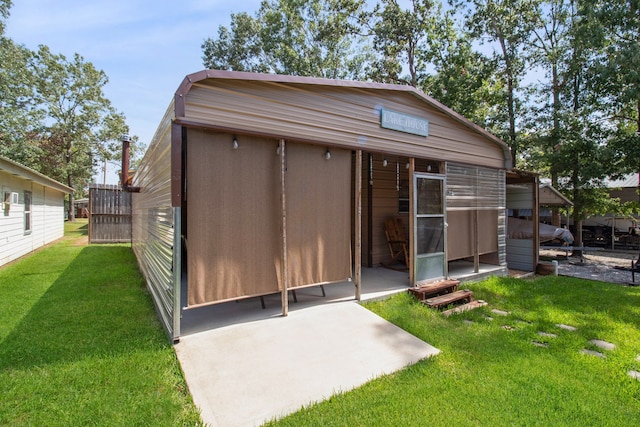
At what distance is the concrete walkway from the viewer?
2320 mm

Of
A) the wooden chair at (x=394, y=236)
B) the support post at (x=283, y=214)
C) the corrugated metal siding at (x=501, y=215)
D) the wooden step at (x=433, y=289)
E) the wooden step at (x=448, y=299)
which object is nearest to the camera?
the support post at (x=283, y=214)

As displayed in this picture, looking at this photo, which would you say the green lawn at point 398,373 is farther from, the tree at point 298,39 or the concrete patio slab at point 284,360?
the tree at point 298,39

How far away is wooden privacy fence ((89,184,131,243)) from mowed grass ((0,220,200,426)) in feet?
23.7

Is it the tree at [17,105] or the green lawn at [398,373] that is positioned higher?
the tree at [17,105]

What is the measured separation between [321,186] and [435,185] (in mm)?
2364

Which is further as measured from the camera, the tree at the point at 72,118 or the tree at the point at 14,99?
the tree at the point at 72,118

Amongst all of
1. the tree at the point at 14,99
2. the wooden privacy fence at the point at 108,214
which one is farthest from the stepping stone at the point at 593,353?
the tree at the point at 14,99

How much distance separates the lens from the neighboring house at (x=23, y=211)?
7.12 metres

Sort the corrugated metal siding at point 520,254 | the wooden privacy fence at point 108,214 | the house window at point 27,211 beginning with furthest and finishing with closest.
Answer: the wooden privacy fence at point 108,214, the house window at point 27,211, the corrugated metal siding at point 520,254

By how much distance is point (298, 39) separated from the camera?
17.8 m

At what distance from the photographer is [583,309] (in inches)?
185

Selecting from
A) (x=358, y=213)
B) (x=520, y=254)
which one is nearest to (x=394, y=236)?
(x=358, y=213)

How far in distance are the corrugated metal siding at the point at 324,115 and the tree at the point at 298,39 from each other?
12.9 m

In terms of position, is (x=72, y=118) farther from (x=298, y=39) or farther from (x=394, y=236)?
(x=394, y=236)
